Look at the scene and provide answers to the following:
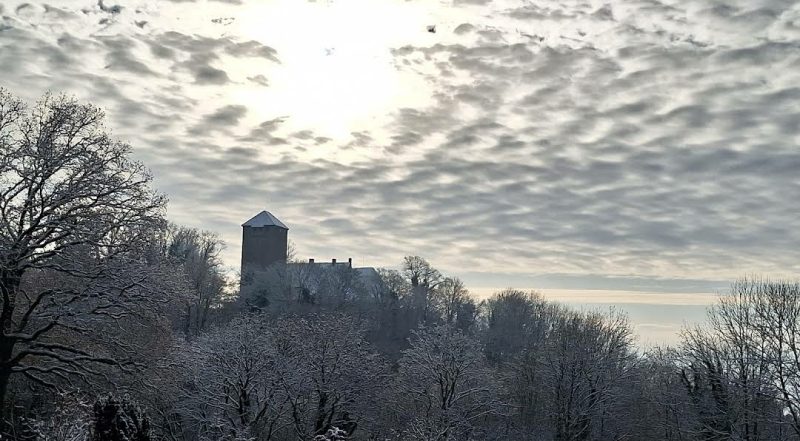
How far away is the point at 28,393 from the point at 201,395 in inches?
423

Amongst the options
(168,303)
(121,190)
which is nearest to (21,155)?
(121,190)

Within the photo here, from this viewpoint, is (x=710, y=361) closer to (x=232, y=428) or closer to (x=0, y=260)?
(x=232, y=428)

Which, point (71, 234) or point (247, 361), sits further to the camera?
point (247, 361)

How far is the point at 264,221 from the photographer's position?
107938 mm

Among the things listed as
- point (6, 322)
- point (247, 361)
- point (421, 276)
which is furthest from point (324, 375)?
point (421, 276)

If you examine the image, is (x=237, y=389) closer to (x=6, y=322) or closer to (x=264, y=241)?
(x=6, y=322)

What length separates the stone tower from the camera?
10588cm

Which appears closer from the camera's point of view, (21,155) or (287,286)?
(21,155)

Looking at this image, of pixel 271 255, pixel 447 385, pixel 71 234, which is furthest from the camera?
pixel 271 255

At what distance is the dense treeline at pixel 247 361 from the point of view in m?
21.0

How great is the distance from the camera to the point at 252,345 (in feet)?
120

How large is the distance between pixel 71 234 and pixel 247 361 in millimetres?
15595

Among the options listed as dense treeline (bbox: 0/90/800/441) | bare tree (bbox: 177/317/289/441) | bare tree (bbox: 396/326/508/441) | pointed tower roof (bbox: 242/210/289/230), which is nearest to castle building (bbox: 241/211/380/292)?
pointed tower roof (bbox: 242/210/289/230)

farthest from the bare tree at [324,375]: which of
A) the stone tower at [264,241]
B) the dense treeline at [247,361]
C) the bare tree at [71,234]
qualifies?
the stone tower at [264,241]
